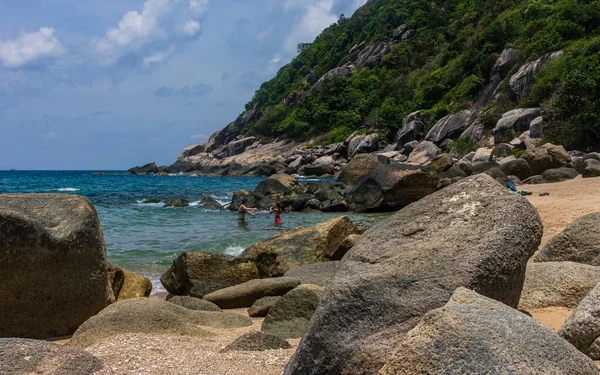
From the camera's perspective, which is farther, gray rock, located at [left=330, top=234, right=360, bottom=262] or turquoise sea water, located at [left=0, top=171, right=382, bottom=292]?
turquoise sea water, located at [left=0, top=171, right=382, bottom=292]

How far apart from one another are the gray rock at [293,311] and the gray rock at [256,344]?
985 millimetres

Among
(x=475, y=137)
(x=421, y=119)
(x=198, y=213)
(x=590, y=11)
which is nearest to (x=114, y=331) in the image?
(x=198, y=213)

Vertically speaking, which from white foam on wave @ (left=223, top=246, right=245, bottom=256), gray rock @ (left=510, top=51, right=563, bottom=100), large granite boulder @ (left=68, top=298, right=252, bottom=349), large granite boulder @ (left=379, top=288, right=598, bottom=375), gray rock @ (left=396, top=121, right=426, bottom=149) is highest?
gray rock @ (left=510, top=51, right=563, bottom=100)

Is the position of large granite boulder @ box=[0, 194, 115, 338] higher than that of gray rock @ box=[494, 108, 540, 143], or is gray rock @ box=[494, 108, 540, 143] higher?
gray rock @ box=[494, 108, 540, 143]

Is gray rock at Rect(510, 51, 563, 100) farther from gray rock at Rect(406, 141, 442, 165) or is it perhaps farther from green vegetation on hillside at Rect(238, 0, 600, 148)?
gray rock at Rect(406, 141, 442, 165)

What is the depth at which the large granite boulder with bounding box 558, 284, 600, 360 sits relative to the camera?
3.52 metres

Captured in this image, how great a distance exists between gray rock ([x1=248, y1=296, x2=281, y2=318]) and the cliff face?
26596mm

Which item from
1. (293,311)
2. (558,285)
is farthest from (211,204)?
(558,285)

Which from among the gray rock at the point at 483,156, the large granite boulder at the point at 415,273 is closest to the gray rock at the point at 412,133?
the gray rock at the point at 483,156

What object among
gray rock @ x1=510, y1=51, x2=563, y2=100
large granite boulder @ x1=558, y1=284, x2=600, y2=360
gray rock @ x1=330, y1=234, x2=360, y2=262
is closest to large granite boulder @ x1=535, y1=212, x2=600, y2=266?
large granite boulder @ x1=558, y1=284, x2=600, y2=360

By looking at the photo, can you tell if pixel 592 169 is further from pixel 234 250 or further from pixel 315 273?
pixel 315 273

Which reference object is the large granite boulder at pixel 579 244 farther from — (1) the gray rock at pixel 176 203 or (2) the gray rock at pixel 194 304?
(1) the gray rock at pixel 176 203

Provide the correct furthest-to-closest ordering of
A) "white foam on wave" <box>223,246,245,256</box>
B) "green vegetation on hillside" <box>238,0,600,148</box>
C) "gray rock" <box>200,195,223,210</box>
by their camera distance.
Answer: "green vegetation on hillside" <box>238,0,600,148</box> → "gray rock" <box>200,195,223,210</box> → "white foam on wave" <box>223,246,245,256</box>

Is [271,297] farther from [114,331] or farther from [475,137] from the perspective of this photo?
[475,137]
